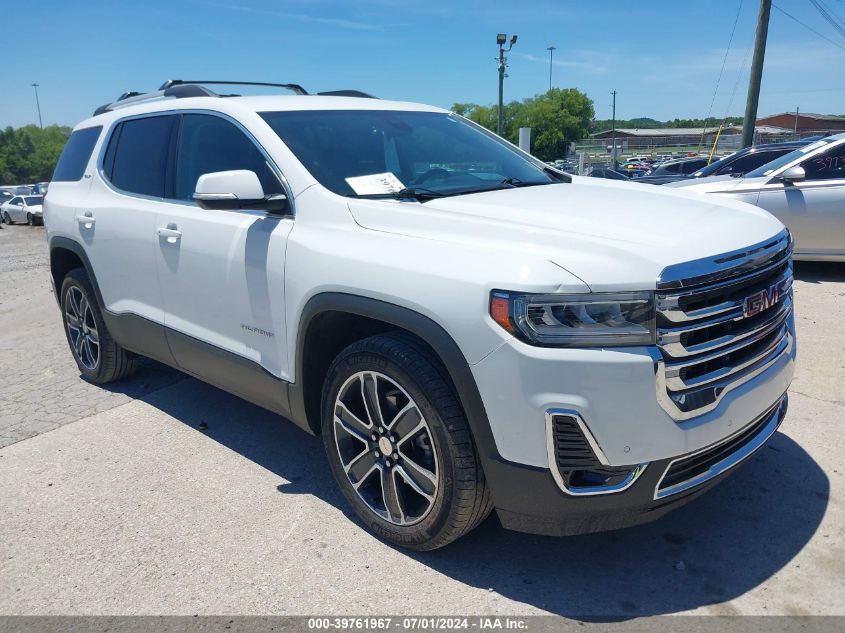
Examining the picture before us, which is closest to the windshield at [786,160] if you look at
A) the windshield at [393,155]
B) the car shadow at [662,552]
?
the windshield at [393,155]

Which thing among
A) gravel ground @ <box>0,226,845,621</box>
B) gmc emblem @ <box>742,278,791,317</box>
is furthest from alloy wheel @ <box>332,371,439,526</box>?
gmc emblem @ <box>742,278,791,317</box>

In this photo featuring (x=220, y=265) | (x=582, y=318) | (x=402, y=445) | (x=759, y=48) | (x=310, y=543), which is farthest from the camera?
(x=759, y=48)

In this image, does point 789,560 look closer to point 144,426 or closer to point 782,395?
point 782,395

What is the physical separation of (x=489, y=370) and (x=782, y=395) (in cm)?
137

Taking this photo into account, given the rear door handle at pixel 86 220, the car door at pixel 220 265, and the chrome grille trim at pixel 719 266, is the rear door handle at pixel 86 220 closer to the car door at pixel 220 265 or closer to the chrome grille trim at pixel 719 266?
the car door at pixel 220 265

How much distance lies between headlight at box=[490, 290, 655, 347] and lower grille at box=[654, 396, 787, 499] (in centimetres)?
50

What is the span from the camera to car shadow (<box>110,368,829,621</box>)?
2629mm

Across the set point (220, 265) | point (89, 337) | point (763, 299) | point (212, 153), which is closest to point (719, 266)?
point (763, 299)

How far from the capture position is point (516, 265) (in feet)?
7.80

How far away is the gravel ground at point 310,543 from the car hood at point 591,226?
1244 mm

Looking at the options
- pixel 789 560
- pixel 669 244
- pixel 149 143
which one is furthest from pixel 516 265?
pixel 149 143

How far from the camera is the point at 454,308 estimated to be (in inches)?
97.0

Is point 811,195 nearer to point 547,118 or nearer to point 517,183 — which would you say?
point 517,183

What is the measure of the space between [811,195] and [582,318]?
6.48 m
